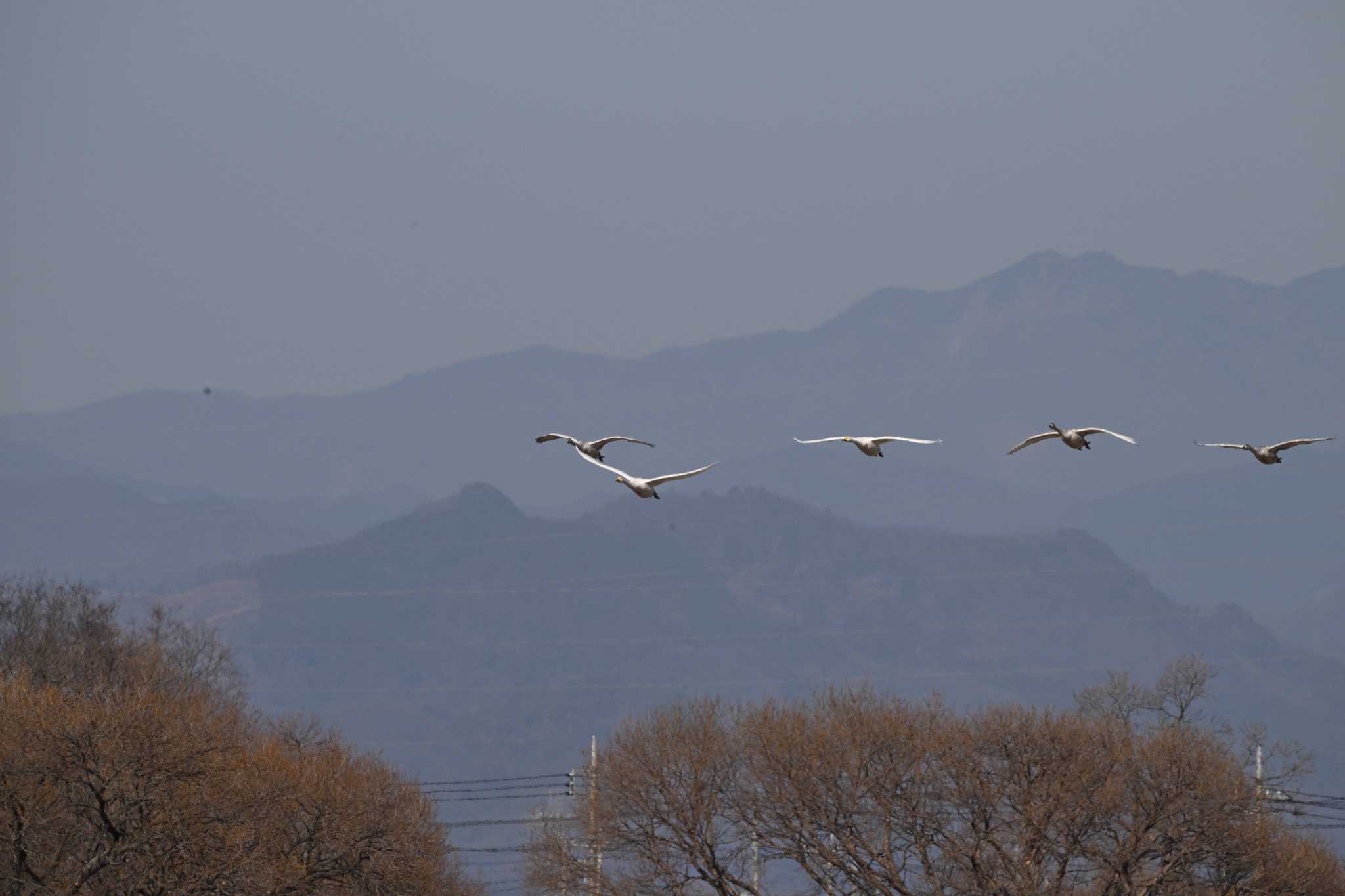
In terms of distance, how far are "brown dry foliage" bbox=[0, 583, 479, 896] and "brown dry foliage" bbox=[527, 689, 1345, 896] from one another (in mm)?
9217

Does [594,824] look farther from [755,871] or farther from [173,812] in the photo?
[173,812]

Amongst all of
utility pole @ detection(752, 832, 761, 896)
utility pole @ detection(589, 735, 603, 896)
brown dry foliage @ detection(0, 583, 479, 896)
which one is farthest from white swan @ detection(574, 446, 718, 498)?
utility pole @ detection(752, 832, 761, 896)

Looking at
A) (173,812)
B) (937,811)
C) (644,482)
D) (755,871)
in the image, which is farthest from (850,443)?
(755,871)

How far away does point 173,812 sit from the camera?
60.3m

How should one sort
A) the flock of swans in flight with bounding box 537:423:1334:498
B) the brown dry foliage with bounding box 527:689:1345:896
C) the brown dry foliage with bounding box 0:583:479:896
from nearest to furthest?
the flock of swans in flight with bounding box 537:423:1334:498 → the brown dry foliage with bounding box 0:583:479:896 → the brown dry foliage with bounding box 527:689:1345:896

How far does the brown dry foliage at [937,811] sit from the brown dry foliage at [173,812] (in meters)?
9.22

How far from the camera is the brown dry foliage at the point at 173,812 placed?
58531mm

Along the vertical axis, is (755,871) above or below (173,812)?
below

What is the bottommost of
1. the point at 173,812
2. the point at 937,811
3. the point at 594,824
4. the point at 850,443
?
the point at 937,811

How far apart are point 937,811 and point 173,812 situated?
1296 inches

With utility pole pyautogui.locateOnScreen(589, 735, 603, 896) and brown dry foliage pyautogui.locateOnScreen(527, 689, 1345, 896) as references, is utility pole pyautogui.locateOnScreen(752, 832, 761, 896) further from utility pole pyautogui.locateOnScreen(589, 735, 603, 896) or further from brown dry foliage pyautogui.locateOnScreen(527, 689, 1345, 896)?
utility pole pyautogui.locateOnScreen(589, 735, 603, 896)

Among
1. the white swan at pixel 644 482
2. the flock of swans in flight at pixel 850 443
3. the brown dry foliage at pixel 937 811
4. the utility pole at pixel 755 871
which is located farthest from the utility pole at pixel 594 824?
the white swan at pixel 644 482

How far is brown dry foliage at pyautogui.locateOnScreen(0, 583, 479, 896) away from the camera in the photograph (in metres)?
58.5

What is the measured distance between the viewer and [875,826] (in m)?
84.0
